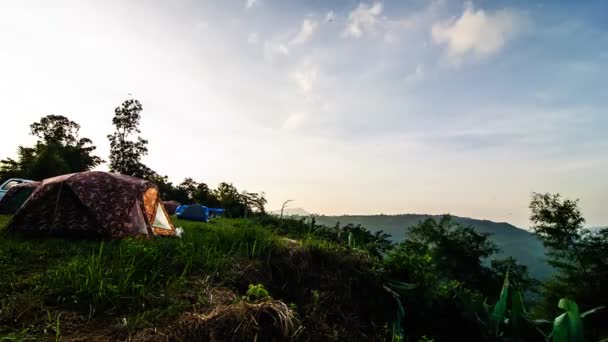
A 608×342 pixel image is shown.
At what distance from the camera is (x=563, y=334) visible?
10.0ft

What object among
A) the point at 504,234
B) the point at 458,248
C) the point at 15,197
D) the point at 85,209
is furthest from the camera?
the point at 504,234

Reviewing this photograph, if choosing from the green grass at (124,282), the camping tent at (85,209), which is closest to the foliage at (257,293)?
the green grass at (124,282)

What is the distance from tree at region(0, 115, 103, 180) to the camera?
124ft

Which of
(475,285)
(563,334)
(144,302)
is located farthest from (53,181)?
(475,285)

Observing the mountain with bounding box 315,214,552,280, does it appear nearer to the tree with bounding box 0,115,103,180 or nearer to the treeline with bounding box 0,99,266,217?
the treeline with bounding box 0,99,266,217

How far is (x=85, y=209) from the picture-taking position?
8.20m

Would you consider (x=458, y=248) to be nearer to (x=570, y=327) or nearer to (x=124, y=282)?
(x=570, y=327)

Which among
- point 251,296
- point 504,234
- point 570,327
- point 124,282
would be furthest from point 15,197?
point 504,234

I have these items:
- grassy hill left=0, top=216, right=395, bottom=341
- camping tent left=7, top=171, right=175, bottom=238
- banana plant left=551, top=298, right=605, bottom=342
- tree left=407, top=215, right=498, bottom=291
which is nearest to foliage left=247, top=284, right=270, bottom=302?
grassy hill left=0, top=216, right=395, bottom=341

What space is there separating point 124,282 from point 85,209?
662 cm

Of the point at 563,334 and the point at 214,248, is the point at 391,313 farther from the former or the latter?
the point at 214,248

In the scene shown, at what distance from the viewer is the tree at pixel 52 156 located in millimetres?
37688

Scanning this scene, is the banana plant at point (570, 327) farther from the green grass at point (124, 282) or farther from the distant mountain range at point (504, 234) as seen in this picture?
the distant mountain range at point (504, 234)

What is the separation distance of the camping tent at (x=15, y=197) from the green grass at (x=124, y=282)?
12.4m
